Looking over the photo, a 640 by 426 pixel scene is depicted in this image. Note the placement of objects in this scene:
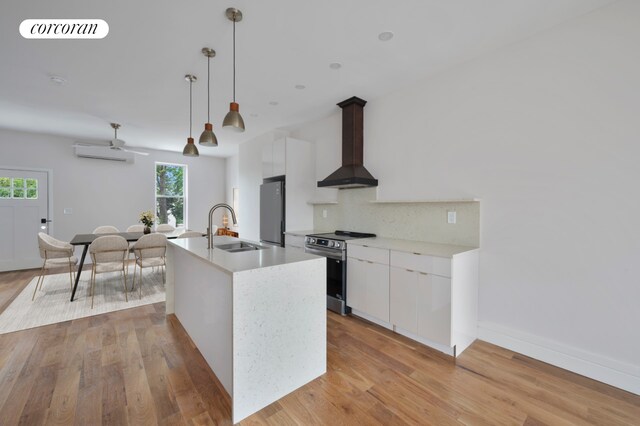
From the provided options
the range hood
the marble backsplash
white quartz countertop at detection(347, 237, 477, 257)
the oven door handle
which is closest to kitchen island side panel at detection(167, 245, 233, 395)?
the oven door handle

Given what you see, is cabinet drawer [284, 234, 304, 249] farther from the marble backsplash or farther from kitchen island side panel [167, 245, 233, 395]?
kitchen island side panel [167, 245, 233, 395]

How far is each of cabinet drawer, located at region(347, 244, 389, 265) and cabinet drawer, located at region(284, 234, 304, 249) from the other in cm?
88

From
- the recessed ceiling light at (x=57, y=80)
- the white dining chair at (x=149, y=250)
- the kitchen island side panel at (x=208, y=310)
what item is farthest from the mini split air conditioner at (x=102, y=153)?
the kitchen island side panel at (x=208, y=310)

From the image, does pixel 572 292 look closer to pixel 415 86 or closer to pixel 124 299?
pixel 415 86

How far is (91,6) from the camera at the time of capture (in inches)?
74.8

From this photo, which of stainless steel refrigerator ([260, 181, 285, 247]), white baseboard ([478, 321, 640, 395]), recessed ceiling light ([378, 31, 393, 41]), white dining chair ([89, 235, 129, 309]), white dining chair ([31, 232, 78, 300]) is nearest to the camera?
white baseboard ([478, 321, 640, 395])

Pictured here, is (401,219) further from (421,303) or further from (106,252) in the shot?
(106,252)

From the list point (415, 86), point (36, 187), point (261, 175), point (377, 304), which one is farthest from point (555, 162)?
point (36, 187)

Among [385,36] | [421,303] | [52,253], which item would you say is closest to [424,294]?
[421,303]

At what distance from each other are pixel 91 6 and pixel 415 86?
296 cm

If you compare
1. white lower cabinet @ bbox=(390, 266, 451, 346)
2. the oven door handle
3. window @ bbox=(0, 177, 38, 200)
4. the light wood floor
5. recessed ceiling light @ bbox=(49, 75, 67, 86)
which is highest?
recessed ceiling light @ bbox=(49, 75, 67, 86)

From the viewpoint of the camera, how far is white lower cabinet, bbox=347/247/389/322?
2.69m

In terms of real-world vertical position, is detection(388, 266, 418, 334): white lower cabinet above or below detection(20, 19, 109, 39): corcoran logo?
below

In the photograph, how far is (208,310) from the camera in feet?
6.56
